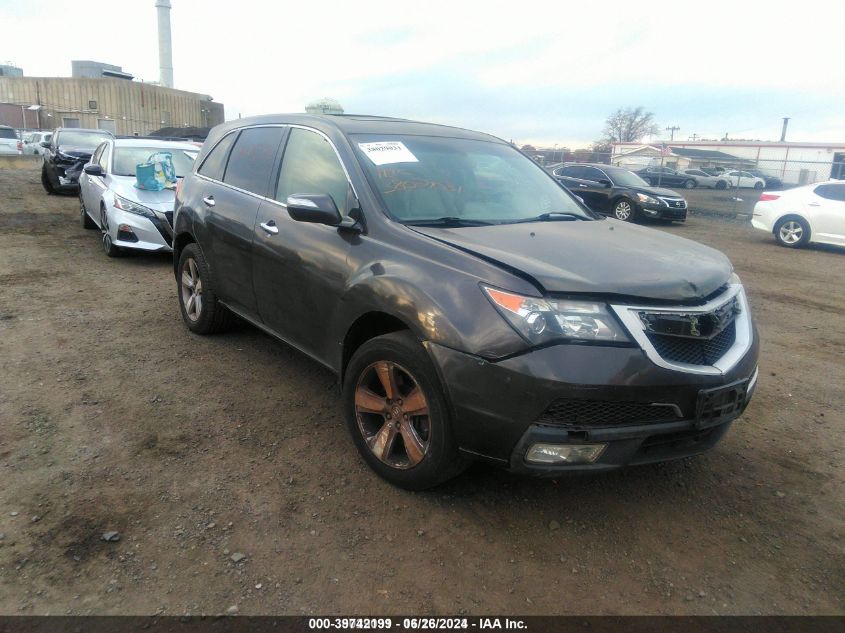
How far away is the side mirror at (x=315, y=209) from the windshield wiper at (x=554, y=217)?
1.05 meters

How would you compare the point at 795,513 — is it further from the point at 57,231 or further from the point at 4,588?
the point at 57,231

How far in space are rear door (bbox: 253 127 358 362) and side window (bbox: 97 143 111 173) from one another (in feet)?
20.6

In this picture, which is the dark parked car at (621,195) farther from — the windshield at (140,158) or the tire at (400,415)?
the tire at (400,415)

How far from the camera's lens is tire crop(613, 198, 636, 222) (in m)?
16.1

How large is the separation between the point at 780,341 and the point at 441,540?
468 cm

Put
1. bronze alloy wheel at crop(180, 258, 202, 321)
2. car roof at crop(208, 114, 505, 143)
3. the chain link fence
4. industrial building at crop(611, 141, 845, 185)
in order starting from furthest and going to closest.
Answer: industrial building at crop(611, 141, 845, 185)
the chain link fence
bronze alloy wheel at crop(180, 258, 202, 321)
car roof at crop(208, 114, 505, 143)

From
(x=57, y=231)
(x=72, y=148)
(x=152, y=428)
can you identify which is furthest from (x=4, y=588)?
(x=72, y=148)

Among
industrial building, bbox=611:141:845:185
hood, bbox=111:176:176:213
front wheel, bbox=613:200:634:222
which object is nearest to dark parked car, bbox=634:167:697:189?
industrial building, bbox=611:141:845:185

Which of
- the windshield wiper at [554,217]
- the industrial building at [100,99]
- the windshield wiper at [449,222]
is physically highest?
the industrial building at [100,99]

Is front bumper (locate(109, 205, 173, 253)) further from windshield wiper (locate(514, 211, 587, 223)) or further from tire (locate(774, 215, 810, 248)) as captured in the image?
tire (locate(774, 215, 810, 248))

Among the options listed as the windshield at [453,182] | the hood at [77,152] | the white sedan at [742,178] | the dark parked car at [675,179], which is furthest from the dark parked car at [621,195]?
the white sedan at [742,178]

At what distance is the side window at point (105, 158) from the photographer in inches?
354

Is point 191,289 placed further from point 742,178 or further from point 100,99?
point 100,99

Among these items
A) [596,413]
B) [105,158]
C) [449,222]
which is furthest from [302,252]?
[105,158]
